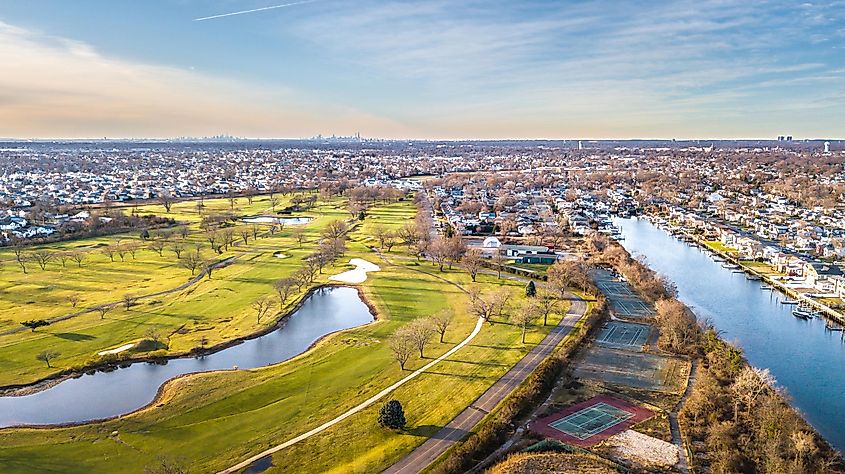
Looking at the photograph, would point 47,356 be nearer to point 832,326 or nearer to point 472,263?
point 472,263

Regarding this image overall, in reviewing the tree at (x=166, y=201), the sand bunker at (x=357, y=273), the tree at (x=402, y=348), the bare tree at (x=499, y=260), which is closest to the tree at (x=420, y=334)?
the tree at (x=402, y=348)

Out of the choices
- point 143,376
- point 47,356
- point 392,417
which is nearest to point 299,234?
point 47,356

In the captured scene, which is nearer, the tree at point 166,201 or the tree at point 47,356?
the tree at point 47,356

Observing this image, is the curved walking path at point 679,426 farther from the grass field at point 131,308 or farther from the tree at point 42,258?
the tree at point 42,258

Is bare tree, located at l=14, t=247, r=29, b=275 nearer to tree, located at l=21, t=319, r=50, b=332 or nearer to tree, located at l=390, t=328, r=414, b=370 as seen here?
tree, located at l=21, t=319, r=50, b=332

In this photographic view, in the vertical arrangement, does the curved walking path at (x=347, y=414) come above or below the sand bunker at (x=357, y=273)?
below

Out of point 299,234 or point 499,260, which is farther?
point 299,234

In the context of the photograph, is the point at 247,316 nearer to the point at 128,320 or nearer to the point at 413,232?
the point at 128,320
